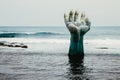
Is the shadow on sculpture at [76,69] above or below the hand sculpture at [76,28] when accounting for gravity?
below

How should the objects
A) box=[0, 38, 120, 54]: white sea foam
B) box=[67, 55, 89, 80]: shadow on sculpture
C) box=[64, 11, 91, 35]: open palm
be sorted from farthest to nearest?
box=[0, 38, 120, 54]: white sea foam → box=[64, 11, 91, 35]: open palm → box=[67, 55, 89, 80]: shadow on sculpture

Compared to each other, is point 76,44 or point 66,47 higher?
point 76,44

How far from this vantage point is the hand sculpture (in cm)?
5644

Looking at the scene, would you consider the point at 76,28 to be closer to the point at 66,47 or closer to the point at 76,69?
the point at 76,69

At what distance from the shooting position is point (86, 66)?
49688 mm

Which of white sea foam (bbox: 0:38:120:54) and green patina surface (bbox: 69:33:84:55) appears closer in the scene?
green patina surface (bbox: 69:33:84:55)

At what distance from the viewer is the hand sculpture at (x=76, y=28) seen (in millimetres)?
56438

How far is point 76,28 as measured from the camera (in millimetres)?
56250

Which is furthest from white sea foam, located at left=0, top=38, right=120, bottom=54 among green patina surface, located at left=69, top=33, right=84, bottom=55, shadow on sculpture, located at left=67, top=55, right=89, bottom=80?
shadow on sculpture, located at left=67, top=55, right=89, bottom=80

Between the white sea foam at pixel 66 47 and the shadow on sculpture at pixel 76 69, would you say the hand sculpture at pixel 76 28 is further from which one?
the white sea foam at pixel 66 47

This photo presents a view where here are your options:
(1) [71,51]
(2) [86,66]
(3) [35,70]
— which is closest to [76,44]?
(1) [71,51]

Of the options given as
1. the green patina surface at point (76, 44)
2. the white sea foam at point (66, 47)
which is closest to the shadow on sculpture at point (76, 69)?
the green patina surface at point (76, 44)

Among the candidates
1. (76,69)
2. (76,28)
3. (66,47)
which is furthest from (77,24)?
(66,47)

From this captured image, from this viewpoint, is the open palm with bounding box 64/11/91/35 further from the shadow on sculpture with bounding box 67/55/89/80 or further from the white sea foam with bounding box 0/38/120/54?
the white sea foam with bounding box 0/38/120/54
